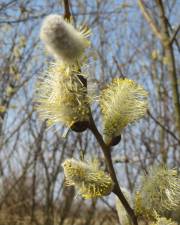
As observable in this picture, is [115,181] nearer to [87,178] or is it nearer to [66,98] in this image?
[87,178]

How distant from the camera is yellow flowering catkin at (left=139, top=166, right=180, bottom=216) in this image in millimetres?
832

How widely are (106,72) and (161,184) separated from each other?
393cm

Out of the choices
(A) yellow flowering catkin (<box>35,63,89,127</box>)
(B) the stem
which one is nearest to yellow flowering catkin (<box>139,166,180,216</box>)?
(B) the stem

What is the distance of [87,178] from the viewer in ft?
2.59

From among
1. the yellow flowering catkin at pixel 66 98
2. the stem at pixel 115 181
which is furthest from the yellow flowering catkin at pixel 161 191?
the yellow flowering catkin at pixel 66 98

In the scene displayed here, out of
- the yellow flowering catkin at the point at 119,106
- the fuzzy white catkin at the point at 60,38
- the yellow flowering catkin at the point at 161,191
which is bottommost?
the yellow flowering catkin at the point at 161,191

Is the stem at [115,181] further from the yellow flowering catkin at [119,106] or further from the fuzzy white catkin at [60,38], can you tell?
the fuzzy white catkin at [60,38]

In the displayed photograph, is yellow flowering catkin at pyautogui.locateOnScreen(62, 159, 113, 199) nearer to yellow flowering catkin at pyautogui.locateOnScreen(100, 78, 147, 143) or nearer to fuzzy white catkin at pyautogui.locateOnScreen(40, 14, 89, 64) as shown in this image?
yellow flowering catkin at pyautogui.locateOnScreen(100, 78, 147, 143)


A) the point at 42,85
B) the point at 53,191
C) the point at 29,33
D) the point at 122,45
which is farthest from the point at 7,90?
the point at 42,85

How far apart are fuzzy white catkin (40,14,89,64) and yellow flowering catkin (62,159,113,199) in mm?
191

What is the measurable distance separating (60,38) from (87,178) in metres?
0.26

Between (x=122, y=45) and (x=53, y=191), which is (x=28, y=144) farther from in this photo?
(x=122, y=45)

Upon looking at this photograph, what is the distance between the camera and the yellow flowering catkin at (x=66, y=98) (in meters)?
0.77

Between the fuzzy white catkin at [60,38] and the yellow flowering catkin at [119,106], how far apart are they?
0.38 feet
